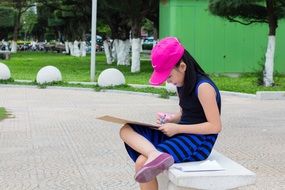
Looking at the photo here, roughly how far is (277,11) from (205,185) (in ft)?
51.6

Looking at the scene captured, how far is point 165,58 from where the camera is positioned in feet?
14.1

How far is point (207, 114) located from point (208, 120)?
Answer: 5cm

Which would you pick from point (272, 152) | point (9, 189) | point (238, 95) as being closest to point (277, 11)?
point (238, 95)

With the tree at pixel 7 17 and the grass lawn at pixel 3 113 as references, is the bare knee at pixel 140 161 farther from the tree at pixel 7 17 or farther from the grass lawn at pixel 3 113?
the tree at pixel 7 17

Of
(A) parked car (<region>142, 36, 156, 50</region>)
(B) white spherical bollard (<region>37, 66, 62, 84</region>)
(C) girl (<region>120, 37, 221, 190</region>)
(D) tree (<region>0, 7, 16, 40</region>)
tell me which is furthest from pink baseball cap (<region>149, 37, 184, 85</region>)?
(A) parked car (<region>142, 36, 156, 50</region>)

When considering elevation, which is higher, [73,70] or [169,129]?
[169,129]

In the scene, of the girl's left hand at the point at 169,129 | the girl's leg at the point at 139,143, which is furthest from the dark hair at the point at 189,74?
the girl's leg at the point at 139,143

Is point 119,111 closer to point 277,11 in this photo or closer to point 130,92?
point 130,92

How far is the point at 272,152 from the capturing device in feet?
27.2

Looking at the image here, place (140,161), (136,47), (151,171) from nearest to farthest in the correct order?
1. (151,171)
2. (140,161)
3. (136,47)

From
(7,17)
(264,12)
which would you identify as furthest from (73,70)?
(7,17)

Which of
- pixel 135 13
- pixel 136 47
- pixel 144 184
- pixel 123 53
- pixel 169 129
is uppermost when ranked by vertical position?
pixel 135 13

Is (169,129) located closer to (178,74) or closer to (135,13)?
(178,74)

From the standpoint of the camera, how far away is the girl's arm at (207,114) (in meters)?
4.33
